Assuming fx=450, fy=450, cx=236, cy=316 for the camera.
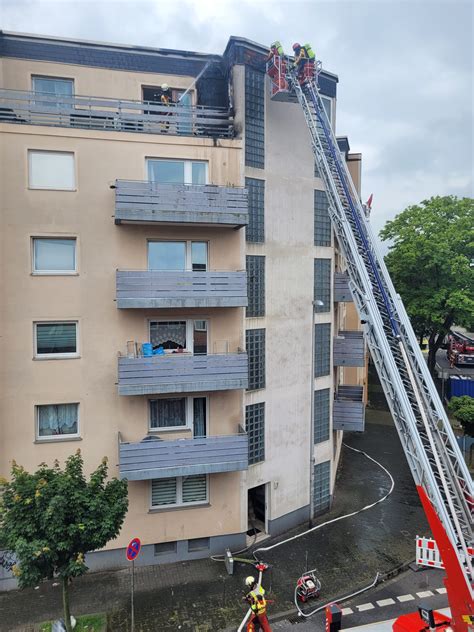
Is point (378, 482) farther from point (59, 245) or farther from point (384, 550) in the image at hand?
point (59, 245)

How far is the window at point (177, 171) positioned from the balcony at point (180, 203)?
3.06ft

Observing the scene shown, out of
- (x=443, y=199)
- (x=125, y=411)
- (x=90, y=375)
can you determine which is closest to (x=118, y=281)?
(x=90, y=375)

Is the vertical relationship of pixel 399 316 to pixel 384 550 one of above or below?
above

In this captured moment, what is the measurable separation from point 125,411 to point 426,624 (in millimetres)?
10111

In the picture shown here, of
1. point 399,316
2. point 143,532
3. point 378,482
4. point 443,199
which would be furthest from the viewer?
point 443,199

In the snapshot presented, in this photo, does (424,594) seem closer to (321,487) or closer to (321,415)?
(321,487)

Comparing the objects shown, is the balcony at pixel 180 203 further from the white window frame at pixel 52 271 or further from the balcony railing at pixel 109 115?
the balcony railing at pixel 109 115

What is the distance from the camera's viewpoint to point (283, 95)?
16.1 metres

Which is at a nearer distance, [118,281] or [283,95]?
[118,281]

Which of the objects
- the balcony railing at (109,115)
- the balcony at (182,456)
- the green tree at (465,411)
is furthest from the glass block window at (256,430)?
the green tree at (465,411)

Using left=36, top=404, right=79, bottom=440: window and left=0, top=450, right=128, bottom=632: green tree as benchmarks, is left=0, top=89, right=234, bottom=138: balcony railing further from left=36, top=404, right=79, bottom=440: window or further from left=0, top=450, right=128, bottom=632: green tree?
left=0, top=450, right=128, bottom=632: green tree

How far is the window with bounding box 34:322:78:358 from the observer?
14.2 meters

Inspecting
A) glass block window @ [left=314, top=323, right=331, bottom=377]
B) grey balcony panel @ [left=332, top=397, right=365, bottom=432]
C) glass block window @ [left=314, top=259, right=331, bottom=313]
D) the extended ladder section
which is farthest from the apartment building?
grey balcony panel @ [left=332, top=397, right=365, bottom=432]

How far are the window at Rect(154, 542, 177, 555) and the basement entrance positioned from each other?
2.81 m
